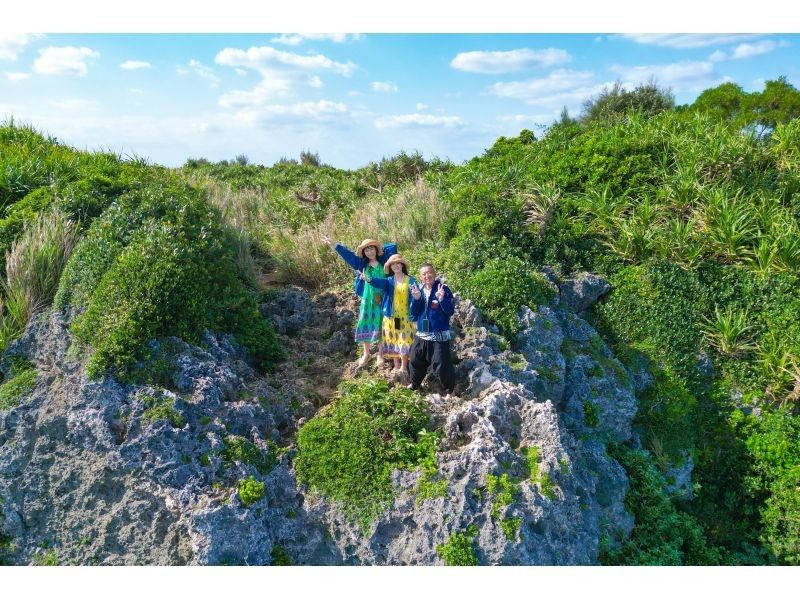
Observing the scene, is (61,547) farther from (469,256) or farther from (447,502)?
(469,256)

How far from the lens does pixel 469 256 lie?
30.4ft

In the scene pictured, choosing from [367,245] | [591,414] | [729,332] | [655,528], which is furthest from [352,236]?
[655,528]

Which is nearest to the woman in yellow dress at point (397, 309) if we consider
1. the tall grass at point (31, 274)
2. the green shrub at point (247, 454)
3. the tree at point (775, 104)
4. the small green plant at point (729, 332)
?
the green shrub at point (247, 454)

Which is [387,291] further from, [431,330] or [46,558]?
[46,558]

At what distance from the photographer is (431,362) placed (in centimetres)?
709

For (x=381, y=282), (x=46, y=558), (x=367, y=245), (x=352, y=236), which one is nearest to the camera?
(x=46, y=558)

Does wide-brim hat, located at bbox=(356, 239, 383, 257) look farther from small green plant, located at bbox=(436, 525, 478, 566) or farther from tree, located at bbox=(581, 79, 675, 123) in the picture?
tree, located at bbox=(581, 79, 675, 123)

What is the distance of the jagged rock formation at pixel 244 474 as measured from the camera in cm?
582

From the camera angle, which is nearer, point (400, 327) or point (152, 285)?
point (152, 285)

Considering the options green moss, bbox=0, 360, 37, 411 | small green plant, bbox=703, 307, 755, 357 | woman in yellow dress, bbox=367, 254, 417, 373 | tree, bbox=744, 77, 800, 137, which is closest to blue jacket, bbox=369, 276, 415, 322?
woman in yellow dress, bbox=367, 254, 417, 373

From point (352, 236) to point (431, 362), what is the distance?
517 centimetres

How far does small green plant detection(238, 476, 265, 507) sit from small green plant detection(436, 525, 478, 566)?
69.9 inches

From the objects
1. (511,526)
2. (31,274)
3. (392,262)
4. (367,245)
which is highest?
(367,245)

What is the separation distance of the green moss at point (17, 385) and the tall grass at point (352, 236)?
4532mm
